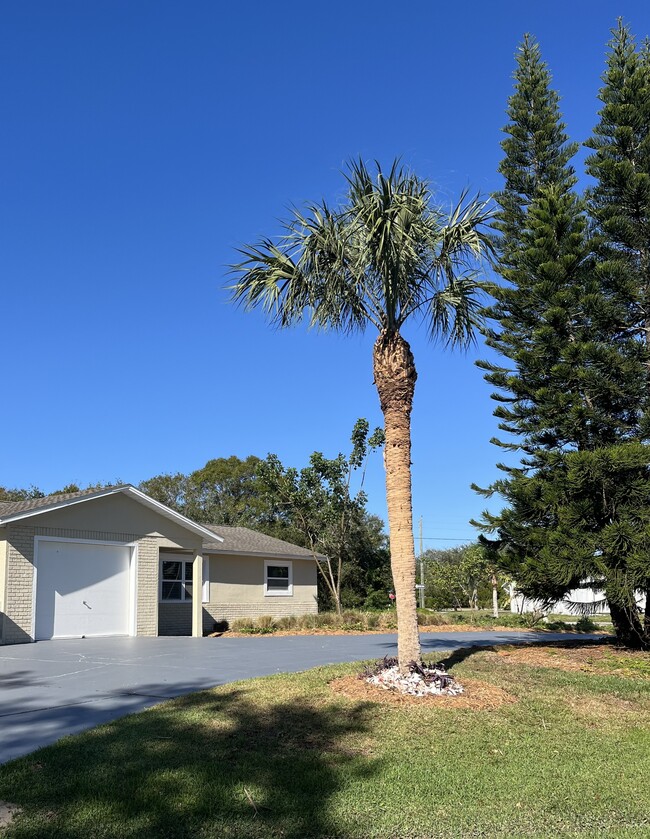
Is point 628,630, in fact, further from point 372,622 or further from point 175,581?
point 175,581

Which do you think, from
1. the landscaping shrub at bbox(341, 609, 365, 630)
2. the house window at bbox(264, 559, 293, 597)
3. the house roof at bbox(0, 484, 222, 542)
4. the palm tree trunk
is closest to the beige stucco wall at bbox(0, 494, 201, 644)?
the house roof at bbox(0, 484, 222, 542)

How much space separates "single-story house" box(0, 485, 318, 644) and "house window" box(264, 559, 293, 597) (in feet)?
7.92

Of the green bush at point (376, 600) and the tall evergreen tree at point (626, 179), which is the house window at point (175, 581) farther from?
the tall evergreen tree at point (626, 179)

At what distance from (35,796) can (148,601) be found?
587 inches

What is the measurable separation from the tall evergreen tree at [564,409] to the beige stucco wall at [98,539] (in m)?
9.40

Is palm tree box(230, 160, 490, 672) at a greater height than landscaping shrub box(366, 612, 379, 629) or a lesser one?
greater

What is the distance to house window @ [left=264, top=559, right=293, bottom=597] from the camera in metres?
27.1

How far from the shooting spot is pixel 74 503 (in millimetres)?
17922

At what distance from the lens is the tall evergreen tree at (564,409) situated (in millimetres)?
14023

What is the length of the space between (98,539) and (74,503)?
4.30ft

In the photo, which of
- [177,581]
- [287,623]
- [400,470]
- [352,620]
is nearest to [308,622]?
[287,623]

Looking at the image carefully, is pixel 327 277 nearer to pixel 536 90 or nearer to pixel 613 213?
pixel 613 213

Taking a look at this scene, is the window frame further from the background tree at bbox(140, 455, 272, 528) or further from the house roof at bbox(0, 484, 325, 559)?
the background tree at bbox(140, 455, 272, 528)

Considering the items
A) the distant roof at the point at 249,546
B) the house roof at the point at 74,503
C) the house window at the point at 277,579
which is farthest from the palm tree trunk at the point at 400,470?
the house window at the point at 277,579
